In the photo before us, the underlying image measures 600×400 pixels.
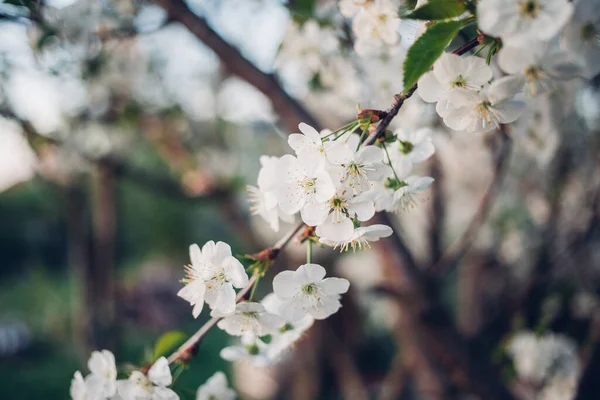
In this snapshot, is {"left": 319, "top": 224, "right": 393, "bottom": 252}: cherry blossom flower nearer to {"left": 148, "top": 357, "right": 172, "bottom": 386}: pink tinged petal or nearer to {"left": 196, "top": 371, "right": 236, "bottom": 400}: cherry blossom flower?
{"left": 148, "top": 357, "right": 172, "bottom": 386}: pink tinged petal

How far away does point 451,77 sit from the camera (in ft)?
2.01

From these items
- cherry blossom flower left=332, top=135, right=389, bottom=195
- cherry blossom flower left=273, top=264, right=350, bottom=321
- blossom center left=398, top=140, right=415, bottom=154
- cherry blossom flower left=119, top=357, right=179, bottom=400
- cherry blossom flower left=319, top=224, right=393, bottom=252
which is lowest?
cherry blossom flower left=119, top=357, right=179, bottom=400

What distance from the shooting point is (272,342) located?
919 mm

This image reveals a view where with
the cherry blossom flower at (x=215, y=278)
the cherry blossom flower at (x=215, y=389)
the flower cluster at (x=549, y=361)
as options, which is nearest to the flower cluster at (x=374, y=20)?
the cherry blossom flower at (x=215, y=278)

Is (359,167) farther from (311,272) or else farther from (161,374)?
(161,374)

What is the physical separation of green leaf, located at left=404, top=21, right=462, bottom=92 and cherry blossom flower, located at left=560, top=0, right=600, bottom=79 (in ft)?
0.46

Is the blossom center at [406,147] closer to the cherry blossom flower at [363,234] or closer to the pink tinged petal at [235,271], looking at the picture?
the cherry blossom flower at [363,234]

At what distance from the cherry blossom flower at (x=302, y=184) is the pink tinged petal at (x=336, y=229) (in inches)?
1.6

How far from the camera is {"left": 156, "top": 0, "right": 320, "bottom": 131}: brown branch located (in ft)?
4.06

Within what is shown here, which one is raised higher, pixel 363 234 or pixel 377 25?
pixel 377 25

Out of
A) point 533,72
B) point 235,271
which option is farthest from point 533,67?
point 235,271

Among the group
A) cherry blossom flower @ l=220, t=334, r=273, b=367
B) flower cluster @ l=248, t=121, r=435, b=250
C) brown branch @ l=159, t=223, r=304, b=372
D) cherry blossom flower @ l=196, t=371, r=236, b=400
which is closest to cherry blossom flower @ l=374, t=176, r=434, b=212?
flower cluster @ l=248, t=121, r=435, b=250

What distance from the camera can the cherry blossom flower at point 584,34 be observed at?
0.54 metres

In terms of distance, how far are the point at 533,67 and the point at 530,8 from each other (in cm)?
7
